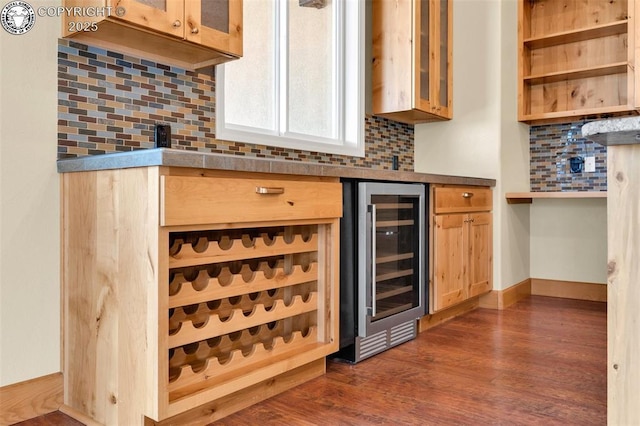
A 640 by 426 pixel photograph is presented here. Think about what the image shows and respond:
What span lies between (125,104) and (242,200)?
2.36 ft

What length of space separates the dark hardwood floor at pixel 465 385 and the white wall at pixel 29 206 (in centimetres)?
29

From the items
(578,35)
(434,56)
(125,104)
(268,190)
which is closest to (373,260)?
(268,190)

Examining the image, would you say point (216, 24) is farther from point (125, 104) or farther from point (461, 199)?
point (461, 199)

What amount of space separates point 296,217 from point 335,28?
1749 millimetres

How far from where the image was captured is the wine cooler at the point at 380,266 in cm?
227

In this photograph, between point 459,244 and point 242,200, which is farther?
point 459,244

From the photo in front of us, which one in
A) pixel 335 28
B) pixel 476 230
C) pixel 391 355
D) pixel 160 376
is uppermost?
pixel 335 28

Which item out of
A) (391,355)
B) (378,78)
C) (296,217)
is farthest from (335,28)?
(391,355)

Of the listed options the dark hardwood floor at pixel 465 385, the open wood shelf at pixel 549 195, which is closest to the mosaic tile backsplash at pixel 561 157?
the open wood shelf at pixel 549 195

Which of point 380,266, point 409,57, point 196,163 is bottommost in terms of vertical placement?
point 380,266

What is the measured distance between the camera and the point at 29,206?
1.74 meters

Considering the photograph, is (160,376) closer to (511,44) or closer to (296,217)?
(296,217)

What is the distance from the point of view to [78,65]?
1882 mm

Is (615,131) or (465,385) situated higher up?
(615,131)
